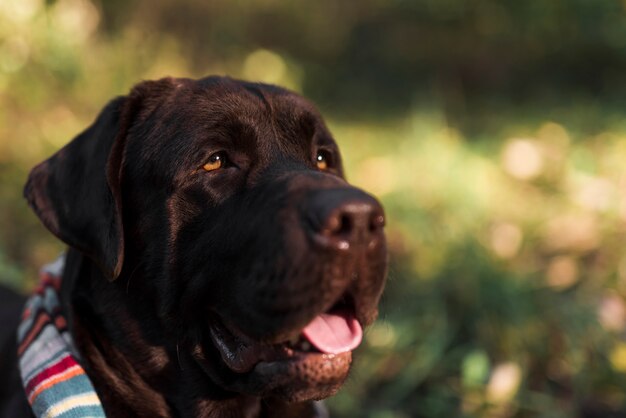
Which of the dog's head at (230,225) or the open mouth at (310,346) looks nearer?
the dog's head at (230,225)

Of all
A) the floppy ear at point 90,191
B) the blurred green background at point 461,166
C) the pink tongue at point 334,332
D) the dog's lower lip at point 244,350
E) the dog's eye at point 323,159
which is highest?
the floppy ear at point 90,191

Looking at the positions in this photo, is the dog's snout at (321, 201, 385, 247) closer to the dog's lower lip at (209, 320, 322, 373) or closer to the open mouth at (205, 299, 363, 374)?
the open mouth at (205, 299, 363, 374)

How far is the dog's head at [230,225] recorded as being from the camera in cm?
221

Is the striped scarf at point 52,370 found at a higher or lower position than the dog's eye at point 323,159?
lower

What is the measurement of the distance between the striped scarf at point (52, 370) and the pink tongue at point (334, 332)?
798 millimetres

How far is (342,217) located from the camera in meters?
2.12

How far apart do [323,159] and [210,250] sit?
0.78 metres

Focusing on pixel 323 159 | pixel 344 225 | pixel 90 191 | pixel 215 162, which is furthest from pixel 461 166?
pixel 344 225

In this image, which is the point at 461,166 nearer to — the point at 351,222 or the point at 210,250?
the point at 210,250

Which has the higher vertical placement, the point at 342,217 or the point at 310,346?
the point at 342,217

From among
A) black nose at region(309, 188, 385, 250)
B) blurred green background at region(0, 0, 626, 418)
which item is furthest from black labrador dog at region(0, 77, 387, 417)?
blurred green background at region(0, 0, 626, 418)

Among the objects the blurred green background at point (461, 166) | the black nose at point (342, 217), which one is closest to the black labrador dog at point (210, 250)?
→ the black nose at point (342, 217)

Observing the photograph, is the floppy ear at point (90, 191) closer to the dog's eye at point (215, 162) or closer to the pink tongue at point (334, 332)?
the dog's eye at point (215, 162)

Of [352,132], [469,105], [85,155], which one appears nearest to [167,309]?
[85,155]
